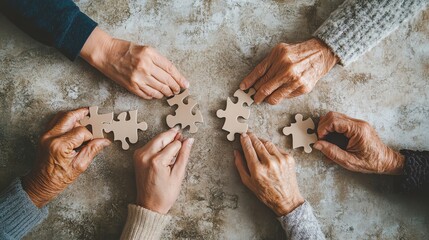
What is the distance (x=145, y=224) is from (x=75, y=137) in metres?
0.79

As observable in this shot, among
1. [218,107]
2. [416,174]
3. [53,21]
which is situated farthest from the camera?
[218,107]

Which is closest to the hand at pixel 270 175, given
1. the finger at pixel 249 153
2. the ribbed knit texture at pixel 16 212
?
the finger at pixel 249 153

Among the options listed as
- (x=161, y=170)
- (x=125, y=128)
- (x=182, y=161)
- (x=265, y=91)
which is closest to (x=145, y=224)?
(x=161, y=170)

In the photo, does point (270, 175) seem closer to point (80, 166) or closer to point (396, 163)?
point (396, 163)

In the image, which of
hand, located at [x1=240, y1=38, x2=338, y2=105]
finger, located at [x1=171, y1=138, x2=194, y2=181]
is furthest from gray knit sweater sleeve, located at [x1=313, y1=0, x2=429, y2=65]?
finger, located at [x1=171, y1=138, x2=194, y2=181]

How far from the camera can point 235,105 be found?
291cm

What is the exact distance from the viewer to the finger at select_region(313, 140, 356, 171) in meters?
2.79

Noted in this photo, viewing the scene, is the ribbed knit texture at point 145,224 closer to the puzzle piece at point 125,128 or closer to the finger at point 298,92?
the puzzle piece at point 125,128

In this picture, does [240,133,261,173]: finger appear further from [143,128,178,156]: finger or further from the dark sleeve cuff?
the dark sleeve cuff

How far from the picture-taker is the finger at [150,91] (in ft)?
9.20

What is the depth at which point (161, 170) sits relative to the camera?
2686 millimetres

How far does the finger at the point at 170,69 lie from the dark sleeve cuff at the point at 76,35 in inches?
20.5

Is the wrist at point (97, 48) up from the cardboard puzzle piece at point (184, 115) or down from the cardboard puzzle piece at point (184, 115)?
up

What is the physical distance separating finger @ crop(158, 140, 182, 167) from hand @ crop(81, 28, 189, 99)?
1.31 feet
